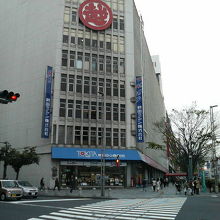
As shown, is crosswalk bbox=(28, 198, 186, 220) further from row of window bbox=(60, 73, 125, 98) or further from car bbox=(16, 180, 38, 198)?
row of window bbox=(60, 73, 125, 98)

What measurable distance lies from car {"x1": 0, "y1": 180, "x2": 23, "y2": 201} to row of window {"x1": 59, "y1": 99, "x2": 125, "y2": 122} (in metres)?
17.9

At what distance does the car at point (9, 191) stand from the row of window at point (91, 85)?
65.3 feet

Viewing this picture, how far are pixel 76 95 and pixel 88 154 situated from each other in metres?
8.35

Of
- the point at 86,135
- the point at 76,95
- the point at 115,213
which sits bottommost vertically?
the point at 115,213

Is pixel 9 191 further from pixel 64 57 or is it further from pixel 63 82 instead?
pixel 64 57

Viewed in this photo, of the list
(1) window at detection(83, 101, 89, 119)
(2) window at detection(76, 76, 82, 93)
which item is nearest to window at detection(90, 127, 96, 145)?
(1) window at detection(83, 101, 89, 119)

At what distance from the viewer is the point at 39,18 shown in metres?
44.2

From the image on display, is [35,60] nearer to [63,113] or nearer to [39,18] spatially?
[39,18]

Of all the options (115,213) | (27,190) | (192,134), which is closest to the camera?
(115,213)

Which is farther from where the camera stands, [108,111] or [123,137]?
[108,111]

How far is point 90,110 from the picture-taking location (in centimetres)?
3959

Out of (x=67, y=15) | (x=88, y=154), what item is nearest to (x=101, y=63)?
(x=67, y=15)

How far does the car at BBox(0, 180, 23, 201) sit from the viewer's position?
19812 mm

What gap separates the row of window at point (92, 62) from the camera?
40344mm
